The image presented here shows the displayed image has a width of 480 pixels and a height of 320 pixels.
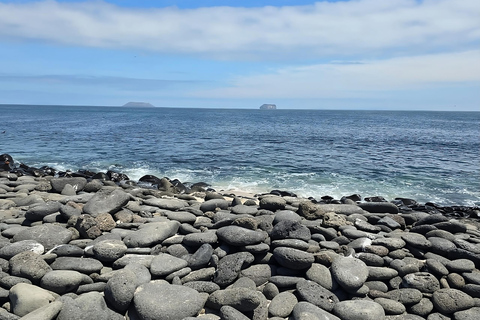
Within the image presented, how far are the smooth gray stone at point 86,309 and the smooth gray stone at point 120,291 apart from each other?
11 centimetres

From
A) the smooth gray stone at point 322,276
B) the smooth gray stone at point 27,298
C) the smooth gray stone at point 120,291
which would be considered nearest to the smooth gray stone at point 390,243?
the smooth gray stone at point 322,276

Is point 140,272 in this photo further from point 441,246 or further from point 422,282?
point 441,246

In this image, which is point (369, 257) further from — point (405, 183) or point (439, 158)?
point (439, 158)

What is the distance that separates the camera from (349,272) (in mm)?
6250

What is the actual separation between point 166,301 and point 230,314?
93cm

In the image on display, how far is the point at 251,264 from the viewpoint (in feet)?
22.2

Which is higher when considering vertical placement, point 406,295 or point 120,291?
point 120,291

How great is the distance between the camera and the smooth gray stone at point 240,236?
22.3ft

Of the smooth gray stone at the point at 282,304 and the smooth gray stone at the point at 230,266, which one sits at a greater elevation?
the smooth gray stone at the point at 230,266

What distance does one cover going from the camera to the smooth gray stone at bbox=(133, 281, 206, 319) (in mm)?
5305

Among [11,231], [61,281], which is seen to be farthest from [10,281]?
[11,231]

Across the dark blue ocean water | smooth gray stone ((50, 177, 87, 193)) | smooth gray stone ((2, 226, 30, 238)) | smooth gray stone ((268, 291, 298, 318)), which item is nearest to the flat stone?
smooth gray stone ((268, 291, 298, 318))

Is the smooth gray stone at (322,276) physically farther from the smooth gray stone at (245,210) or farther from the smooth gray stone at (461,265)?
the smooth gray stone at (245,210)

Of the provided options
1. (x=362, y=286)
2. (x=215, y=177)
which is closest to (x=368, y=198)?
(x=215, y=177)
